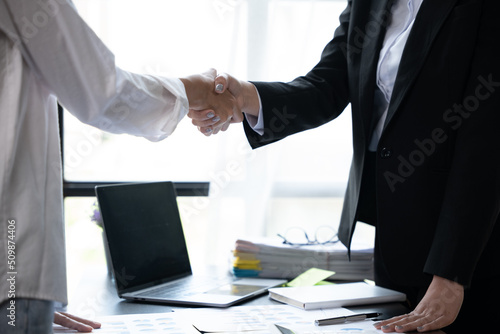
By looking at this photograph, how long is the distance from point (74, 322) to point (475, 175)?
868 mm

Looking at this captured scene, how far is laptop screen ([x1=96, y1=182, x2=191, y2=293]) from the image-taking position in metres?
1.45

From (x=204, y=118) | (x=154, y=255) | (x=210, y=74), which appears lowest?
(x=154, y=255)

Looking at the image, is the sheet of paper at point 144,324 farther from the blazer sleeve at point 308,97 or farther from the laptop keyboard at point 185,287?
the blazer sleeve at point 308,97

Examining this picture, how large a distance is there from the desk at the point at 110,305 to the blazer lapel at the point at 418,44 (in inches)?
16.6

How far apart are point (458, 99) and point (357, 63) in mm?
360

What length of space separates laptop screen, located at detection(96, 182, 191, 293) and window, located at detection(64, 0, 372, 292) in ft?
2.50

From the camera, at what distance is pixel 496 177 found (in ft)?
3.76

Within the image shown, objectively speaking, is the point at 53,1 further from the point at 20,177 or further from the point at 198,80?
the point at 198,80

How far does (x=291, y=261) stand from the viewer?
1638 mm

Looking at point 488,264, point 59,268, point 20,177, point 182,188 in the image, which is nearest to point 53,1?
point 20,177

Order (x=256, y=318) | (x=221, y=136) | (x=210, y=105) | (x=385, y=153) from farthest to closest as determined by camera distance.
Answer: (x=221, y=136) → (x=210, y=105) → (x=385, y=153) → (x=256, y=318)

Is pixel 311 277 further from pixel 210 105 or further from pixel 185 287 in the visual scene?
pixel 210 105

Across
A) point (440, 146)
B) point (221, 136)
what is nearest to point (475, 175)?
point (440, 146)

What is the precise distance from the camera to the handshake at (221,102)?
144 centimetres
